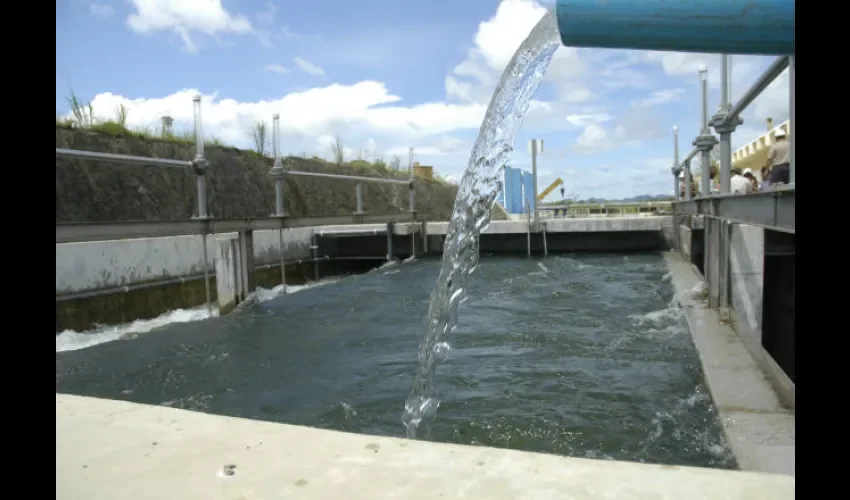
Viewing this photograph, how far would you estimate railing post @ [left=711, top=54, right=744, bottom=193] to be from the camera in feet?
17.8

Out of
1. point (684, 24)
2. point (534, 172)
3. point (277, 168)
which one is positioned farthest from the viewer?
point (534, 172)

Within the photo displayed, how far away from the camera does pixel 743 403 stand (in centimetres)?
331

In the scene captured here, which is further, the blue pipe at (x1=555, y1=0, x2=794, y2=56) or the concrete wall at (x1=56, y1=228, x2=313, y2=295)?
the concrete wall at (x1=56, y1=228, x2=313, y2=295)

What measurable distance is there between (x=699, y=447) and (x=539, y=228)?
41.1 ft

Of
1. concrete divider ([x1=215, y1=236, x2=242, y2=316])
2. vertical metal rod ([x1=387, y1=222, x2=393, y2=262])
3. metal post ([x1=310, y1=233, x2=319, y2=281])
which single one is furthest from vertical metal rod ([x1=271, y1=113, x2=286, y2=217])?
vertical metal rod ([x1=387, y1=222, x2=393, y2=262])

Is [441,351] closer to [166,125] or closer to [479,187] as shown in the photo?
[479,187]

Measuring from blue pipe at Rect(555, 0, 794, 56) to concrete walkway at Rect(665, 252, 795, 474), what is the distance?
1972 millimetres

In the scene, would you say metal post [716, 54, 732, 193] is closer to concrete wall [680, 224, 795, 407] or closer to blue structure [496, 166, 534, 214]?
concrete wall [680, 224, 795, 407]

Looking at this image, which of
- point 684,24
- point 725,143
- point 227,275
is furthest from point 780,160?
point 227,275

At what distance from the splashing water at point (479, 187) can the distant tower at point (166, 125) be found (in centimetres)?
1163

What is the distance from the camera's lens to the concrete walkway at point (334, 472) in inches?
56.5

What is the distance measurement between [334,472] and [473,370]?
3.29 metres

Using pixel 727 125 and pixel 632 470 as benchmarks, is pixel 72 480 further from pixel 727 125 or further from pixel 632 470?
pixel 727 125
